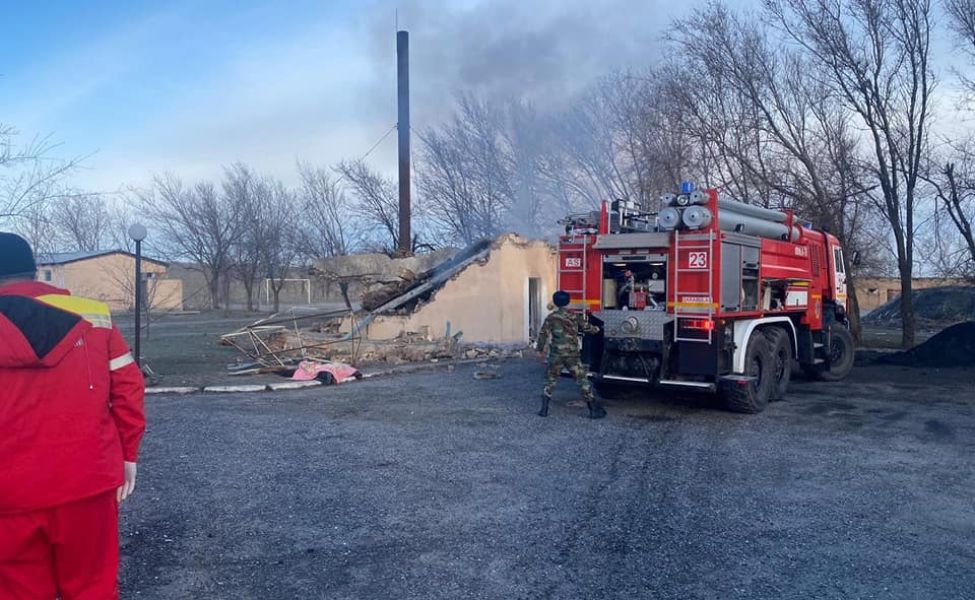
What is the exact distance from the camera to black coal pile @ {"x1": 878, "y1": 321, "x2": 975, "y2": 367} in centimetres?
1422

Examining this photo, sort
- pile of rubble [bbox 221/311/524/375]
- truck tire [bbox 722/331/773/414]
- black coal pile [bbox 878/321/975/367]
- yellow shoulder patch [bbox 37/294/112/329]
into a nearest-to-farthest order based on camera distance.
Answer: yellow shoulder patch [bbox 37/294/112/329] → truck tire [bbox 722/331/773/414] → pile of rubble [bbox 221/311/524/375] → black coal pile [bbox 878/321/975/367]

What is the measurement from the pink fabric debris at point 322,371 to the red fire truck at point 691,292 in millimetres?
4309

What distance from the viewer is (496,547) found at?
491 cm

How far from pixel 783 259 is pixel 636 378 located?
3097 millimetres

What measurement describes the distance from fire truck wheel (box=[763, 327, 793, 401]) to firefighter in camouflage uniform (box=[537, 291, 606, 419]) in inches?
107

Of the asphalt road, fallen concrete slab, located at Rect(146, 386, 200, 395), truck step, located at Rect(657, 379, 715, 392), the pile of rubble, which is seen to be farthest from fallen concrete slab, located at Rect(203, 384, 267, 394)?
truck step, located at Rect(657, 379, 715, 392)

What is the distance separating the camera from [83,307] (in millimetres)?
2875

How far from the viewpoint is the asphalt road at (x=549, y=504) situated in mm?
4406

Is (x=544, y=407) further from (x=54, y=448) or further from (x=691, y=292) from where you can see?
(x=54, y=448)

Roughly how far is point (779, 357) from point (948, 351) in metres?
5.71

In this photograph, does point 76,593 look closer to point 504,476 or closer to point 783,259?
point 504,476

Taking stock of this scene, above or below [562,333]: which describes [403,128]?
above

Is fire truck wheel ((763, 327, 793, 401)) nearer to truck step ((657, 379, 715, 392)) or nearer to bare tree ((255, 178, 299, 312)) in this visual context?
truck step ((657, 379, 715, 392))

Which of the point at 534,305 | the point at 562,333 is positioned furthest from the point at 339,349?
the point at 562,333
